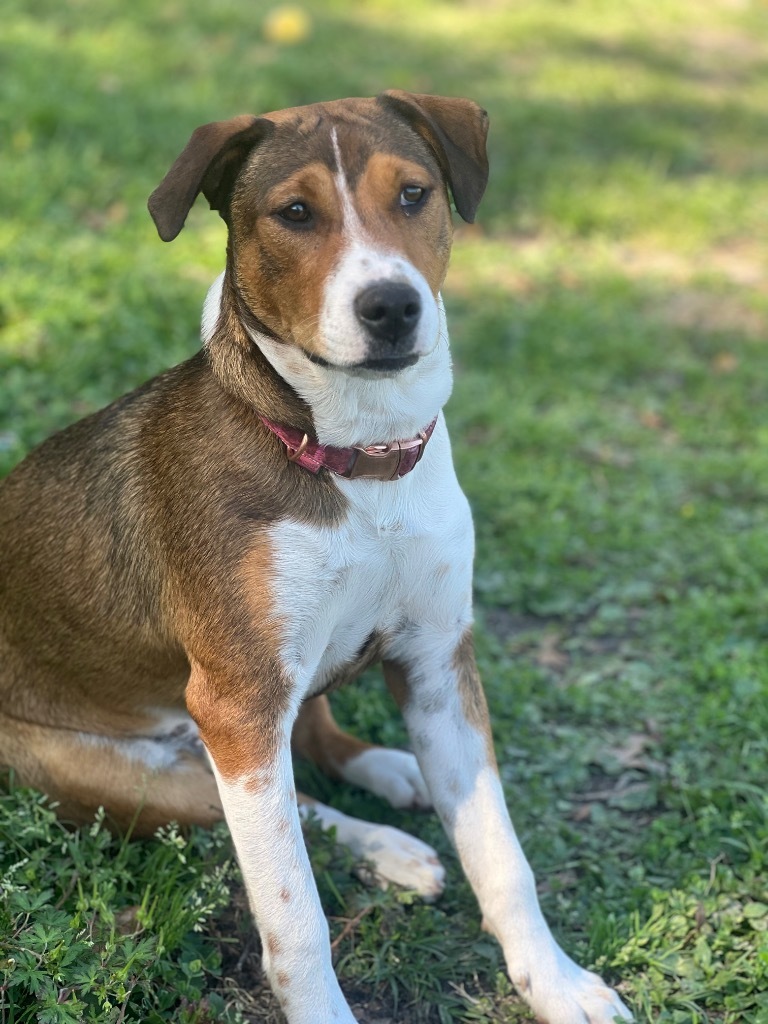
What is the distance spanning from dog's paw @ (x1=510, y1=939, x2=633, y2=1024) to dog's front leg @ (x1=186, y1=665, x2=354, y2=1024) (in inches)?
19.8

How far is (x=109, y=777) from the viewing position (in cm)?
330

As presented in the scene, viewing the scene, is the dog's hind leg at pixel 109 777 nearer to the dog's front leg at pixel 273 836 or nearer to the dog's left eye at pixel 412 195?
the dog's front leg at pixel 273 836

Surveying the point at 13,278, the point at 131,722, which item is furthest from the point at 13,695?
the point at 13,278

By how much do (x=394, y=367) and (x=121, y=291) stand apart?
12.0 ft

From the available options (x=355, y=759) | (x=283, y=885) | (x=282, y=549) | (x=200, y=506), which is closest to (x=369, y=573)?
(x=282, y=549)

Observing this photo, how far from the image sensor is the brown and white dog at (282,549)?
279 centimetres

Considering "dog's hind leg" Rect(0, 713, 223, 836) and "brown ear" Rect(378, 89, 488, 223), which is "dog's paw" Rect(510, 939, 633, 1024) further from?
"brown ear" Rect(378, 89, 488, 223)

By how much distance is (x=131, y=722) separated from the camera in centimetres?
335

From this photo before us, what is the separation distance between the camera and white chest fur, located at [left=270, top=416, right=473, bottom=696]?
283 centimetres

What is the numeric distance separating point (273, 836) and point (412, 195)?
1.54 metres

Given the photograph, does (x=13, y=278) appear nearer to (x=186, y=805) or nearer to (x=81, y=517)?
(x=81, y=517)

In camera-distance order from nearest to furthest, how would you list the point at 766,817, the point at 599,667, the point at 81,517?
the point at 81,517 < the point at 766,817 < the point at 599,667

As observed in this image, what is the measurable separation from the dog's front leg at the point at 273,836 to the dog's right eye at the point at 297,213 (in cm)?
109

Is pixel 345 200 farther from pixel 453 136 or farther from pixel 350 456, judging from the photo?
pixel 350 456
